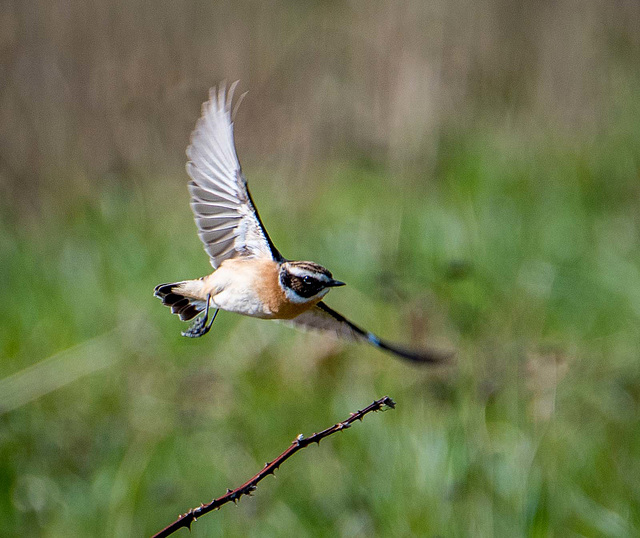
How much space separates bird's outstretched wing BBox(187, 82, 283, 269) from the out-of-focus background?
103 centimetres

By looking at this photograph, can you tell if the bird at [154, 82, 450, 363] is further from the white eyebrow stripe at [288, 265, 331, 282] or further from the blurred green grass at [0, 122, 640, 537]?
the blurred green grass at [0, 122, 640, 537]

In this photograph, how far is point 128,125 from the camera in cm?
555

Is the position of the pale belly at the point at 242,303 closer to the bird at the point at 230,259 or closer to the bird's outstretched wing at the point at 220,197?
the bird at the point at 230,259

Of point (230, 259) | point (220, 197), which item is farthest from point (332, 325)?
point (220, 197)

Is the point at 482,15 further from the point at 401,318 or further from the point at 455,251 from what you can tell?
the point at 401,318

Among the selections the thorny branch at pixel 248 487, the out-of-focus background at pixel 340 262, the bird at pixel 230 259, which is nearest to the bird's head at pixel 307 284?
the bird at pixel 230 259

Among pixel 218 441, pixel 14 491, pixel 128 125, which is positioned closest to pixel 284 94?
pixel 128 125

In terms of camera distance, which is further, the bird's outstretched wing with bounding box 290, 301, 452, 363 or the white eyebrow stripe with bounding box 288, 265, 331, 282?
the bird's outstretched wing with bounding box 290, 301, 452, 363

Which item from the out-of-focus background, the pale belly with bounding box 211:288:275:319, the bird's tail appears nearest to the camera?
the pale belly with bounding box 211:288:275:319

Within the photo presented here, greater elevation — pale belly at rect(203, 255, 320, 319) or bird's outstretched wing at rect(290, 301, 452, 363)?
pale belly at rect(203, 255, 320, 319)

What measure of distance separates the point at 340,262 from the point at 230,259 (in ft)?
11.0

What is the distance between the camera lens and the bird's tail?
2.31 m

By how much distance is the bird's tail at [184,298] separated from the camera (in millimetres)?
2312

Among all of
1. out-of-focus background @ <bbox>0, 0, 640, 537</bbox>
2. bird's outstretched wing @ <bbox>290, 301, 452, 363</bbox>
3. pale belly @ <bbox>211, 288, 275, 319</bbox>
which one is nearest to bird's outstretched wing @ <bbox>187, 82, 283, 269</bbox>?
pale belly @ <bbox>211, 288, 275, 319</bbox>
